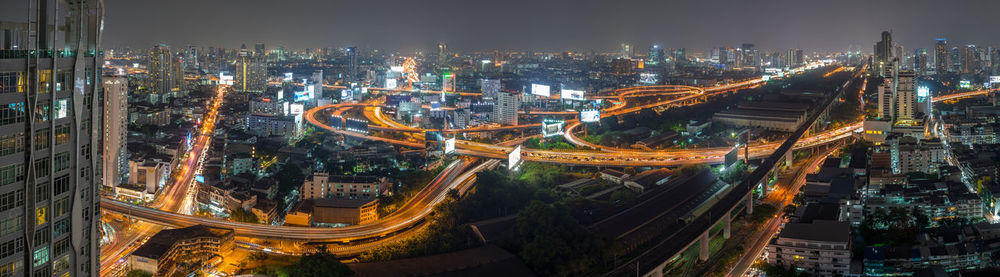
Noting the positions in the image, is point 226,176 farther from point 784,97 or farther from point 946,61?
point 946,61

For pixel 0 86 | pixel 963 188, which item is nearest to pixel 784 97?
pixel 963 188

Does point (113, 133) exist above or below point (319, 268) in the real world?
above

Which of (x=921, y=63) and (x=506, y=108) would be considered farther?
(x=921, y=63)

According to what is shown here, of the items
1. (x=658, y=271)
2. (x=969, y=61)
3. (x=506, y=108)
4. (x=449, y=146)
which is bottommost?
(x=658, y=271)

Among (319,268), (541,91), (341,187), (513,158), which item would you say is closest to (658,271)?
(319,268)

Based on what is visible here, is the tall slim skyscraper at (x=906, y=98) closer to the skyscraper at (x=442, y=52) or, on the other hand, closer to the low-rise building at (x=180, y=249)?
the low-rise building at (x=180, y=249)

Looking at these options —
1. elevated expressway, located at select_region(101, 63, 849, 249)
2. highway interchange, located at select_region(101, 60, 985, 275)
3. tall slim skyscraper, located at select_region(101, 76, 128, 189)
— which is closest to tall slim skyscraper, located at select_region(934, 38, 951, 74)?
highway interchange, located at select_region(101, 60, 985, 275)

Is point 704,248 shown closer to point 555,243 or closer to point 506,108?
point 555,243
